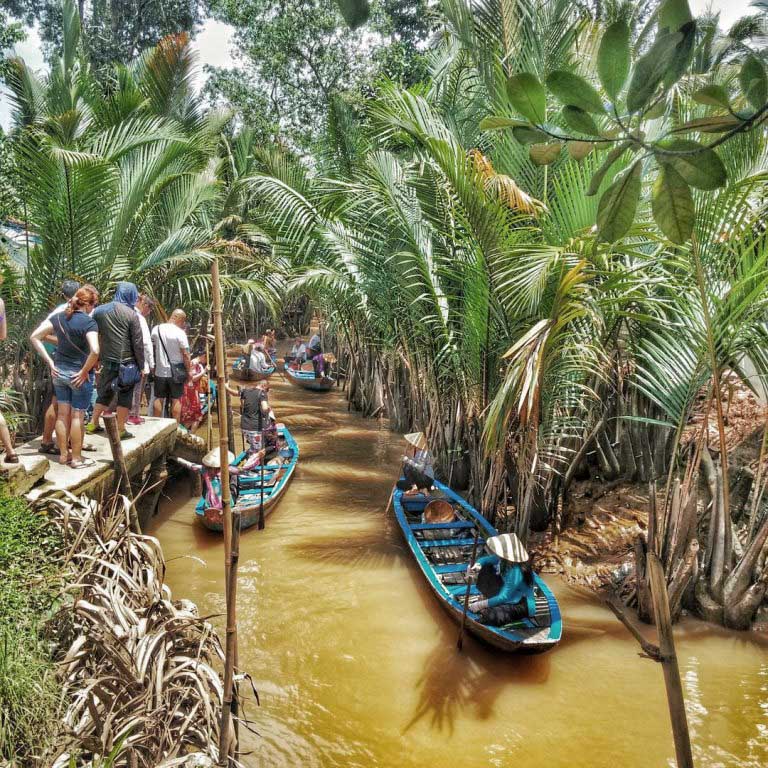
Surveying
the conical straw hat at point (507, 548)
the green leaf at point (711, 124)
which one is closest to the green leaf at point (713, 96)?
the green leaf at point (711, 124)

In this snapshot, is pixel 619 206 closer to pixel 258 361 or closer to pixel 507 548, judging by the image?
pixel 507 548

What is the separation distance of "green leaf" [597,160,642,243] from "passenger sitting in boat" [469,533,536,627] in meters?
4.19

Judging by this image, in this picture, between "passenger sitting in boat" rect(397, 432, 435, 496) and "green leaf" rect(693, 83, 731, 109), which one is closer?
"green leaf" rect(693, 83, 731, 109)

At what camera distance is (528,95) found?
103 cm

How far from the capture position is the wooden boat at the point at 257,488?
7117 millimetres

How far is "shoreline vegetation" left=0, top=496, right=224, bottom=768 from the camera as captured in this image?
2.72 metres

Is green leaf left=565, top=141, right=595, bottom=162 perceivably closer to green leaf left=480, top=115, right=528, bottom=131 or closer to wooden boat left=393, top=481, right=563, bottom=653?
green leaf left=480, top=115, right=528, bottom=131

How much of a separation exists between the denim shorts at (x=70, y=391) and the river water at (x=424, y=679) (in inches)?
60.1

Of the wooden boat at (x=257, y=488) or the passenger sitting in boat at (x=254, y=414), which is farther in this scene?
the passenger sitting in boat at (x=254, y=414)

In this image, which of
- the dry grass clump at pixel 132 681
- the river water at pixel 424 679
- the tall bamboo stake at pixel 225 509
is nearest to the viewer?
the tall bamboo stake at pixel 225 509

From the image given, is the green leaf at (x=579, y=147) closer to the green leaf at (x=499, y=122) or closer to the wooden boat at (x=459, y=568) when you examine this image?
the green leaf at (x=499, y=122)

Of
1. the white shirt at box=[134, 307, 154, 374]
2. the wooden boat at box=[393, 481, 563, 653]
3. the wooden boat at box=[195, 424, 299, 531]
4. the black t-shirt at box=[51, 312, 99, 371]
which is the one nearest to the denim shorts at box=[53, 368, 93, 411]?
the black t-shirt at box=[51, 312, 99, 371]

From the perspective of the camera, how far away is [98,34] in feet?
78.4

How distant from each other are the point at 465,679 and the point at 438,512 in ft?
8.12
